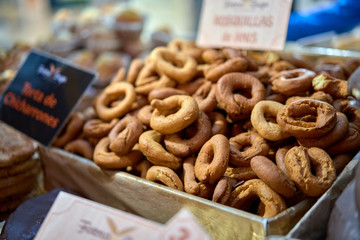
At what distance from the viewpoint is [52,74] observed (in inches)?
77.6

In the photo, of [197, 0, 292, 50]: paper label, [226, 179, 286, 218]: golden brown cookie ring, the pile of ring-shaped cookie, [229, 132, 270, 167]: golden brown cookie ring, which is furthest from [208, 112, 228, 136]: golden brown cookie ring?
[197, 0, 292, 50]: paper label

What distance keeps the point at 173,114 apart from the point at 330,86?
745mm

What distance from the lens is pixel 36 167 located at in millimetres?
1843

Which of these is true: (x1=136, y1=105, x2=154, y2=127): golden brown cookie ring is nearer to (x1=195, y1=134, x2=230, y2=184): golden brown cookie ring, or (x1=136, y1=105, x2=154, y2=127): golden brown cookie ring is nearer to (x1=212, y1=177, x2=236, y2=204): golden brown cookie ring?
(x1=195, y1=134, x2=230, y2=184): golden brown cookie ring

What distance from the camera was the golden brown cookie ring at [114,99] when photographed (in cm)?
176

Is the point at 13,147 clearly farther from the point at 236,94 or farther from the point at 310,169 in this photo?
the point at 310,169

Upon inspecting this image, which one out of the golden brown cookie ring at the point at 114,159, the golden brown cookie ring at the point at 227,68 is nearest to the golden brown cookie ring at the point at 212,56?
the golden brown cookie ring at the point at 227,68

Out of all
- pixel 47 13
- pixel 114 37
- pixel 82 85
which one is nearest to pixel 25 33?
pixel 47 13

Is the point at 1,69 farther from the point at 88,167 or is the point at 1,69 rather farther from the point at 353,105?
the point at 353,105

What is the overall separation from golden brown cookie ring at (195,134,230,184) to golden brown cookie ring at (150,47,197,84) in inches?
19.9

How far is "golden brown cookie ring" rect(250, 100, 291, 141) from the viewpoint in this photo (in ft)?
4.46

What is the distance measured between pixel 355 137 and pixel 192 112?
0.67 meters

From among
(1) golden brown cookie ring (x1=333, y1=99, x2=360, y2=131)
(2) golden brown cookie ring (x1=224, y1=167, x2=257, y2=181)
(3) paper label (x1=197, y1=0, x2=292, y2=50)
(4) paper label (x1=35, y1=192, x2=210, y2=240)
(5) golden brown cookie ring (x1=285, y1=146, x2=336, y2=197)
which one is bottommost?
(2) golden brown cookie ring (x1=224, y1=167, x2=257, y2=181)

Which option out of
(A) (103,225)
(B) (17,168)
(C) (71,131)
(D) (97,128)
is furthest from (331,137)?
(B) (17,168)
